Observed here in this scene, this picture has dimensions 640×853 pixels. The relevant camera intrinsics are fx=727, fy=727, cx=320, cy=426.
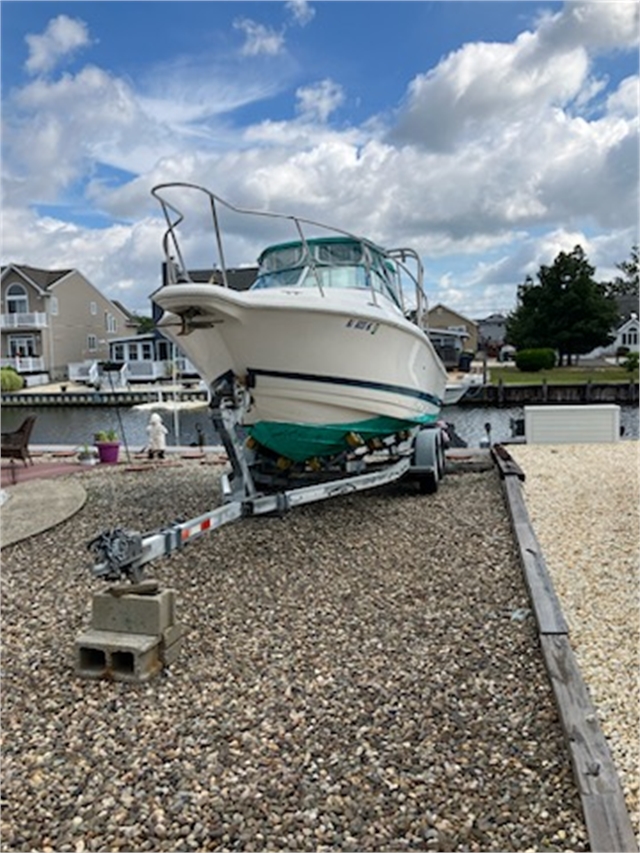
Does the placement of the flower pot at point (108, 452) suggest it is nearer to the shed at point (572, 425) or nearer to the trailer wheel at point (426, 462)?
the trailer wheel at point (426, 462)

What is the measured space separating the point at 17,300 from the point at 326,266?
138ft

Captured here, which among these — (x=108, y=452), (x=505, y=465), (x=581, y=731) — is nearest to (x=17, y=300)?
(x=108, y=452)

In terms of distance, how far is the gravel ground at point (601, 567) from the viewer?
348cm

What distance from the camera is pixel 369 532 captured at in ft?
23.0

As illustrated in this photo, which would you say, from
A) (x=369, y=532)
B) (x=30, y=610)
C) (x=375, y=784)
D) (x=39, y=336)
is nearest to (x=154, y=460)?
(x=369, y=532)

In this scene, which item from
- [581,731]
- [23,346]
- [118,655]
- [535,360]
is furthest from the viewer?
[535,360]

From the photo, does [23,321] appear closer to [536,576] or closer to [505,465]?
[505,465]

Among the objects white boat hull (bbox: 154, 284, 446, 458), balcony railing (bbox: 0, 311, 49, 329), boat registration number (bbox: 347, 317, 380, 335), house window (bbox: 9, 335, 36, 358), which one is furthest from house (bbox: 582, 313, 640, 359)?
boat registration number (bbox: 347, 317, 380, 335)

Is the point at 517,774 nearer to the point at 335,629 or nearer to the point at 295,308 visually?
the point at 335,629

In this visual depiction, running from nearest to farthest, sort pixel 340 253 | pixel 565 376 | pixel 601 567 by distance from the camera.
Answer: pixel 601 567
pixel 340 253
pixel 565 376

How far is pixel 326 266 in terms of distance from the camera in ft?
24.9

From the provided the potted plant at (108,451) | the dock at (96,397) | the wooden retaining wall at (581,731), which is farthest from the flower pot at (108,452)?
the dock at (96,397)

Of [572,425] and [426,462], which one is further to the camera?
[572,425]

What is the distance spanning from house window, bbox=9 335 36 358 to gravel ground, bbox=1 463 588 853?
4196 centimetres
